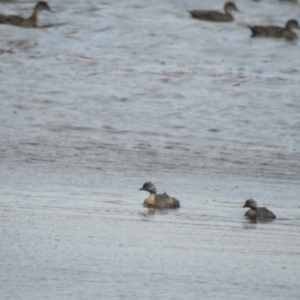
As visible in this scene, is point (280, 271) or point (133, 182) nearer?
point (280, 271)

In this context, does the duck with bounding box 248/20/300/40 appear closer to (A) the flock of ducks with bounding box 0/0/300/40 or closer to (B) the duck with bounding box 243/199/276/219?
(A) the flock of ducks with bounding box 0/0/300/40

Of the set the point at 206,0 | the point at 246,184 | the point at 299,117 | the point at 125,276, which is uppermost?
the point at 125,276

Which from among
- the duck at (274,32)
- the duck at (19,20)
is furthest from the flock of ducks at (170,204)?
the duck at (274,32)

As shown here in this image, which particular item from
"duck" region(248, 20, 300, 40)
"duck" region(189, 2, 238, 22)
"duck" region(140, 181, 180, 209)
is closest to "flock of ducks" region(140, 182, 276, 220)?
"duck" region(140, 181, 180, 209)

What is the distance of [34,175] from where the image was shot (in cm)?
1112

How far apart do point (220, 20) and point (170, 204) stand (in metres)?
16.1

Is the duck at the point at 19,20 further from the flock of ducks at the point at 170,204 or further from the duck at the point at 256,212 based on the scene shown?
the duck at the point at 256,212

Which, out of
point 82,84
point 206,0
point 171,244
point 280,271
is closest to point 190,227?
point 171,244

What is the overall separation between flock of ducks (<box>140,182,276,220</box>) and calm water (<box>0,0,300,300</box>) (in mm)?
116

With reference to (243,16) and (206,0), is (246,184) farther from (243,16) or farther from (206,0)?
(206,0)

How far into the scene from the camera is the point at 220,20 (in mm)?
25672

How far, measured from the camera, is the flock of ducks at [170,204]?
9711 millimetres

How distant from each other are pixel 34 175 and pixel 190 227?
2.49 m

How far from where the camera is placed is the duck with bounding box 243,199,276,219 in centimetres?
966
